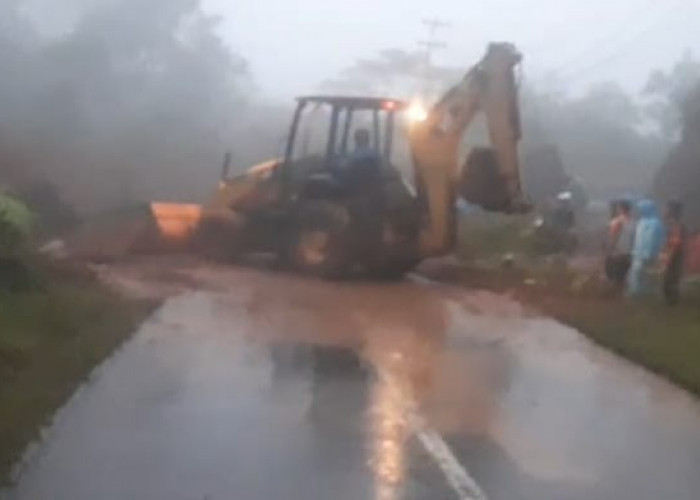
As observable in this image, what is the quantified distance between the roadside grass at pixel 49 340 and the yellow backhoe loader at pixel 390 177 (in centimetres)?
571

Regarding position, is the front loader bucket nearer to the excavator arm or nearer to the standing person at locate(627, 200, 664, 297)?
the excavator arm

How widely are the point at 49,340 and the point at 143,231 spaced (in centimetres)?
1517

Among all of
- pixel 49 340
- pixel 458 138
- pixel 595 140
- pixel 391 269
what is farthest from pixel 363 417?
pixel 595 140

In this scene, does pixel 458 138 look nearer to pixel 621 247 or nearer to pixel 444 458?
pixel 621 247

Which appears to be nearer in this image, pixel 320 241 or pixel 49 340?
pixel 49 340

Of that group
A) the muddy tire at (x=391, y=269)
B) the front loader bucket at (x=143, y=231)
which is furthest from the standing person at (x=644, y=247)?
the front loader bucket at (x=143, y=231)

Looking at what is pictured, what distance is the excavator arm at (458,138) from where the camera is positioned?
97.9 feet

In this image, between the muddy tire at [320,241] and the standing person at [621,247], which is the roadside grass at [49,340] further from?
the standing person at [621,247]

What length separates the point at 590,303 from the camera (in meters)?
25.3

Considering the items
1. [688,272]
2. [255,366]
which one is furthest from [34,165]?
[255,366]

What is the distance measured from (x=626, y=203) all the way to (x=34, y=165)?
2203 centimetres

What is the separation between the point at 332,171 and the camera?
1232 inches

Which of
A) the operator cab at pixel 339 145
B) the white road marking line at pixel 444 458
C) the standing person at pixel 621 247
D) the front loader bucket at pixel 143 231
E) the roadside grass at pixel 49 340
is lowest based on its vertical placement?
the front loader bucket at pixel 143 231

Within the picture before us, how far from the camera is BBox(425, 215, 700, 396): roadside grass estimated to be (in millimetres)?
19141
